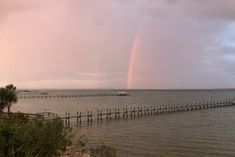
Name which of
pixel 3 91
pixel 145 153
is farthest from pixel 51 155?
pixel 3 91

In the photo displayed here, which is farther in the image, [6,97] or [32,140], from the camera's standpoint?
[6,97]

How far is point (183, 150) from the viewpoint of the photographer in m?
35.0

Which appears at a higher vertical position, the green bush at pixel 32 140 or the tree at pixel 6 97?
the tree at pixel 6 97

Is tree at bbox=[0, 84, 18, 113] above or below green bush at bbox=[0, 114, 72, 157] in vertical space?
above

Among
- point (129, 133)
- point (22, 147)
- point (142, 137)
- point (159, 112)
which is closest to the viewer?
point (22, 147)

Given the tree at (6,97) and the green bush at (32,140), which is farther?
the tree at (6,97)

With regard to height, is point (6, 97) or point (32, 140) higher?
point (6, 97)

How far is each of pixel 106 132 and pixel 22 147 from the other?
116 feet

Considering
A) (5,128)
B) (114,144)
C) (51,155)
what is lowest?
(114,144)

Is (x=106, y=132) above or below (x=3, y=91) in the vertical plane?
below

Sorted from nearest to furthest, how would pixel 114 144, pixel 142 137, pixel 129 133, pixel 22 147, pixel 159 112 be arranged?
pixel 22 147 → pixel 114 144 → pixel 142 137 → pixel 129 133 → pixel 159 112

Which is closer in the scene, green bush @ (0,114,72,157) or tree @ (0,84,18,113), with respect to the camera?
green bush @ (0,114,72,157)

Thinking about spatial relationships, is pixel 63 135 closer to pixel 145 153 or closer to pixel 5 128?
pixel 5 128

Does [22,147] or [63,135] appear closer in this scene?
[22,147]
